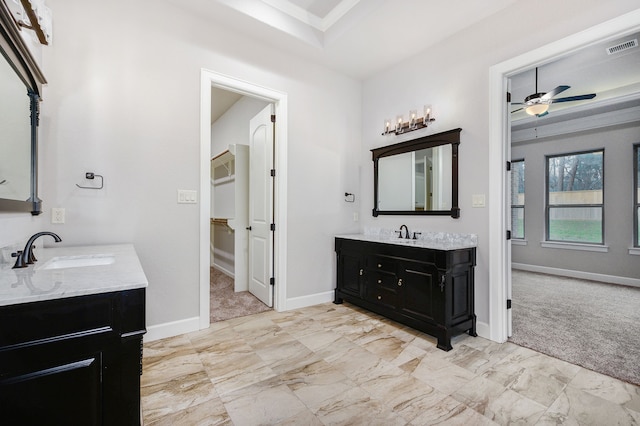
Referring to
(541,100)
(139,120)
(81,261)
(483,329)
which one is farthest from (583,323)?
(139,120)

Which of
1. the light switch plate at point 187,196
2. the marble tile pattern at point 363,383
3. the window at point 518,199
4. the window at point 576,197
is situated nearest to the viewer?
the marble tile pattern at point 363,383

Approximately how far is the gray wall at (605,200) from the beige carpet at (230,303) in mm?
5456

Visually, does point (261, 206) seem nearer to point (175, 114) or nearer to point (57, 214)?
point (175, 114)

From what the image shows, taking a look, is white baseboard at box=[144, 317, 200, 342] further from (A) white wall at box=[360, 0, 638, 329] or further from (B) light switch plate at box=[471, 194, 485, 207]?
(B) light switch plate at box=[471, 194, 485, 207]

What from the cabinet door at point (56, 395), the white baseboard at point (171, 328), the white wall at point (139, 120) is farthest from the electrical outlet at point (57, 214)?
the cabinet door at point (56, 395)

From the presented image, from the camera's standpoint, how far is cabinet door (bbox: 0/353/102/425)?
2.96 ft

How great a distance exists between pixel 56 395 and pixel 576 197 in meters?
7.04

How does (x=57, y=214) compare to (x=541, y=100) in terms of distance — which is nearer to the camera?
(x=57, y=214)

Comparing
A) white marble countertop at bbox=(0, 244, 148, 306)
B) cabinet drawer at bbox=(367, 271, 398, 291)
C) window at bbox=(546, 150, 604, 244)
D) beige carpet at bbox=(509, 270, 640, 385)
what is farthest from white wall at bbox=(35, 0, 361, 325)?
window at bbox=(546, 150, 604, 244)

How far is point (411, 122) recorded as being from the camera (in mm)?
3227

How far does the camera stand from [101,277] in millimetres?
1184

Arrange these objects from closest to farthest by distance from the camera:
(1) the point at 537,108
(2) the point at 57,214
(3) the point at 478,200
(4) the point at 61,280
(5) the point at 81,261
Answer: (4) the point at 61,280
(5) the point at 81,261
(2) the point at 57,214
(3) the point at 478,200
(1) the point at 537,108

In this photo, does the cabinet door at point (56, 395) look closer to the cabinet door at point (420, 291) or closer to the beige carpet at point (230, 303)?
the beige carpet at point (230, 303)

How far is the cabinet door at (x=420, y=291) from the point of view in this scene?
98.4 inches
